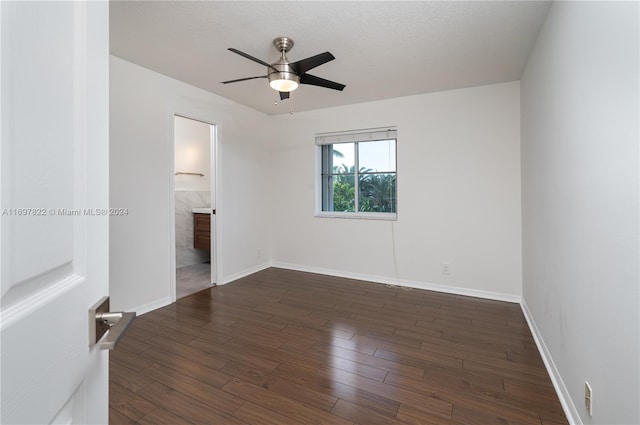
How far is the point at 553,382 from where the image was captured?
1.97 meters

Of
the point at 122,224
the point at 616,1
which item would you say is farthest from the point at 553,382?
the point at 122,224

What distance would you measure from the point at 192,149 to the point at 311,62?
397cm

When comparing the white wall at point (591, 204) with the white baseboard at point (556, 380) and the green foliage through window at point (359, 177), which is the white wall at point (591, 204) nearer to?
the white baseboard at point (556, 380)

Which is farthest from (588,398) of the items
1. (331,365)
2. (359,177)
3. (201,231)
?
(201,231)

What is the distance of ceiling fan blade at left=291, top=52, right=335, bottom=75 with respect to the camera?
222cm

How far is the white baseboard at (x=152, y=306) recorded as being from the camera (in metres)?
3.08

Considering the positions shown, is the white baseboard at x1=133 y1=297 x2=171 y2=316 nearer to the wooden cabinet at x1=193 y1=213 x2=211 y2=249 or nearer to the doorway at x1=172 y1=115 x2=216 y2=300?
the doorway at x1=172 y1=115 x2=216 y2=300

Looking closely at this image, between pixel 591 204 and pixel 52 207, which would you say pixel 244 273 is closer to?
pixel 591 204

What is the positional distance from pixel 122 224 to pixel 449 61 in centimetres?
358

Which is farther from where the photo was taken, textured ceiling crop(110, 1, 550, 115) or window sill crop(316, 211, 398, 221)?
window sill crop(316, 211, 398, 221)

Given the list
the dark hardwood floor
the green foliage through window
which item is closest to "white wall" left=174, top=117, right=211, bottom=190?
the green foliage through window

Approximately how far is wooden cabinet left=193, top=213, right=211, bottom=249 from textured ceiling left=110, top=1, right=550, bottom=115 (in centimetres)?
237

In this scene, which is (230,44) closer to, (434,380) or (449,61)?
(449,61)

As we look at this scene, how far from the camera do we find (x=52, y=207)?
43 centimetres
